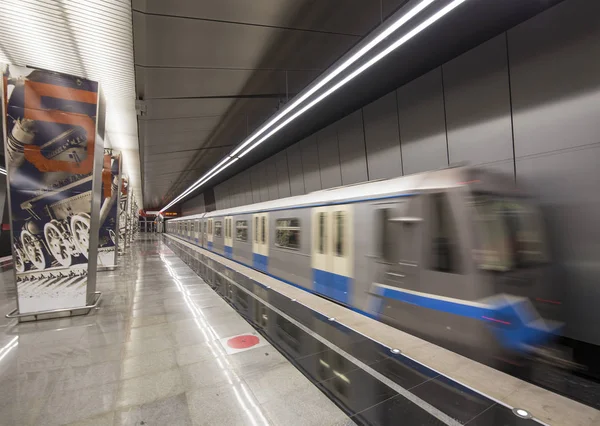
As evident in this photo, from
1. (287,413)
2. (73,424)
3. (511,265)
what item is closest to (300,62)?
(511,265)

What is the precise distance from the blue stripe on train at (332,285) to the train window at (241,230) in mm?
4735

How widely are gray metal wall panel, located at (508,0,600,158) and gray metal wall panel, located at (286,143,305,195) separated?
7.49m

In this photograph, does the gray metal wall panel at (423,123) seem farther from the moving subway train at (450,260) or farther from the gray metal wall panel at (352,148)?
the moving subway train at (450,260)

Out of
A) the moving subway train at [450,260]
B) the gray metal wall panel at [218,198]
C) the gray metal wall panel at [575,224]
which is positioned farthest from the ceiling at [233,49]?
the gray metal wall panel at [218,198]

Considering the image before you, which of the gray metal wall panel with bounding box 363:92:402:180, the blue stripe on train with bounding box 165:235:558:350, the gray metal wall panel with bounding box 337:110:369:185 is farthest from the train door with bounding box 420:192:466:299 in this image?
the gray metal wall panel with bounding box 337:110:369:185

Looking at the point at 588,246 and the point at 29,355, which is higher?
the point at 588,246

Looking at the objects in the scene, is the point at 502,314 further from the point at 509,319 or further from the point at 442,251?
the point at 442,251

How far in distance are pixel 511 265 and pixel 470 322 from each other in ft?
2.73

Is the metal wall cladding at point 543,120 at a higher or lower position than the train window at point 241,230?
higher

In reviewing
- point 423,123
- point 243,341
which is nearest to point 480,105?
point 423,123

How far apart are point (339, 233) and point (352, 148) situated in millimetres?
4174

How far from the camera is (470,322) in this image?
3.09m

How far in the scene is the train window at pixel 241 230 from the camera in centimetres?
1015

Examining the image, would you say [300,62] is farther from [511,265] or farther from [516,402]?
[516,402]
